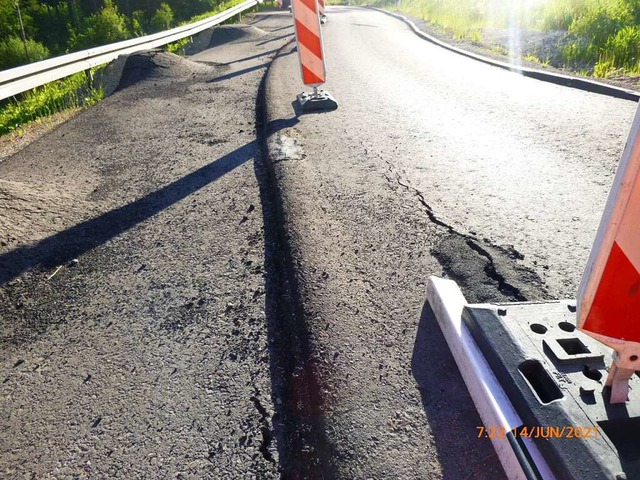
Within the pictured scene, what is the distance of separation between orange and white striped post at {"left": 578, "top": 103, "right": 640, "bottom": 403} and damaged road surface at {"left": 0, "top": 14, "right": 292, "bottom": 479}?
1.07 m

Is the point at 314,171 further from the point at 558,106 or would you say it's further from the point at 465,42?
the point at 465,42

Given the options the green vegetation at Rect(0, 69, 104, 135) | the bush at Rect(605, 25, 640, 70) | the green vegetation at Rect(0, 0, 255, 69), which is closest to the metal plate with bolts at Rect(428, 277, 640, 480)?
the green vegetation at Rect(0, 69, 104, 135)

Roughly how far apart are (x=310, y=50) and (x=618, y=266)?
5226 mm

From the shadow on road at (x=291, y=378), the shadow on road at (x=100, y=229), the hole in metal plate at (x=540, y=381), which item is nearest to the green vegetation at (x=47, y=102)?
the shadow on road at (x=100, y=229)

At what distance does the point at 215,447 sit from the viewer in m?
1.54

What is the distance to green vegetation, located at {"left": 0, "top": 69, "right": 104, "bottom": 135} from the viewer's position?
20.0 feet

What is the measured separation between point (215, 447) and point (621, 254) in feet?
4.51

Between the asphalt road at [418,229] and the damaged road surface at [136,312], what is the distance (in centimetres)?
30

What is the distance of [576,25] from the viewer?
10531 mm

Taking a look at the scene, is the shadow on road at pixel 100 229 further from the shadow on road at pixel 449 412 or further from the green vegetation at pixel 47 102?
the green vegetation at pixel 47 102

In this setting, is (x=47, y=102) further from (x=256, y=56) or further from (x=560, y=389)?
(x=560, y=389)

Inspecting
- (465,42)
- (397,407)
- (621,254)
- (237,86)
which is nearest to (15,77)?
(237,86)

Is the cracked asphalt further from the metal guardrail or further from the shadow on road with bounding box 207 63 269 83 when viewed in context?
the shadow on road with bounding box 207 63 269 83

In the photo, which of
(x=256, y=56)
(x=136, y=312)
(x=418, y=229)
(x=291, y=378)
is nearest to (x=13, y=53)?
(x=256, y=56)
